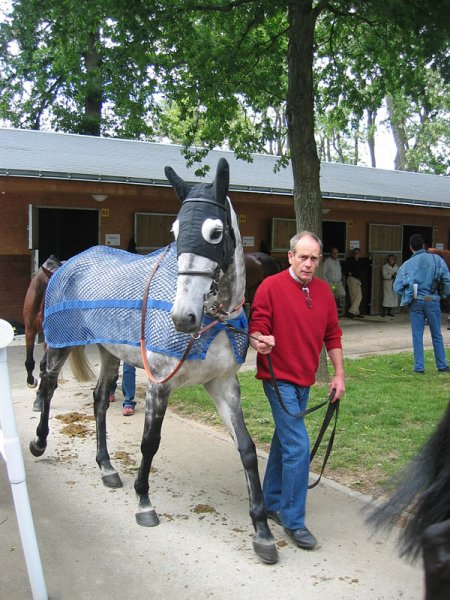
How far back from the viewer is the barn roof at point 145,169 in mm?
10867

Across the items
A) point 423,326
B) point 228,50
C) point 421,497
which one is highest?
point 228,50

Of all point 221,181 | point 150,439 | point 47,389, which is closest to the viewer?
point 221,181

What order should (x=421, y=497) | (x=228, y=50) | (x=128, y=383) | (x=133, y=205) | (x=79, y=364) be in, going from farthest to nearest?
(x=133, y=205), (x=228, y=50), (x=128, y=383), (x=79, y=364), (x=421, y=497)

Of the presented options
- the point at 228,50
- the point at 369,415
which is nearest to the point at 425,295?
the point at 369,415

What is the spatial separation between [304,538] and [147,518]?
1036 millimetres

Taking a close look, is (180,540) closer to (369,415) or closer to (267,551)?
(267,551)

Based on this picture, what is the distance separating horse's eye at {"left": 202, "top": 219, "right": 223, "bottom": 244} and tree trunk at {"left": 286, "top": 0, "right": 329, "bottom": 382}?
437cm

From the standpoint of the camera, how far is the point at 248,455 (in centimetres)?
362

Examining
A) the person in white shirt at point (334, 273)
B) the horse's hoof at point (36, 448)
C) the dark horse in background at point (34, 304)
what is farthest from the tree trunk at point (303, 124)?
the person in white shirt at point (334, 273)

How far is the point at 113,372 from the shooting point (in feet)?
16.7

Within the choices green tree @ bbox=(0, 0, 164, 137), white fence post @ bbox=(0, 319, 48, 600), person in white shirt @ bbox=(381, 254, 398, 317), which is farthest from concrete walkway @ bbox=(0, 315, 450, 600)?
person in white shirt @ bbox=(381, 254, 398, 317)

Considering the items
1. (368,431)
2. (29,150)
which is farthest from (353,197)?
(368,431)

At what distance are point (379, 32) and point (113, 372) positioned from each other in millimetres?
6970

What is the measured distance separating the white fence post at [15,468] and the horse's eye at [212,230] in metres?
1.11
